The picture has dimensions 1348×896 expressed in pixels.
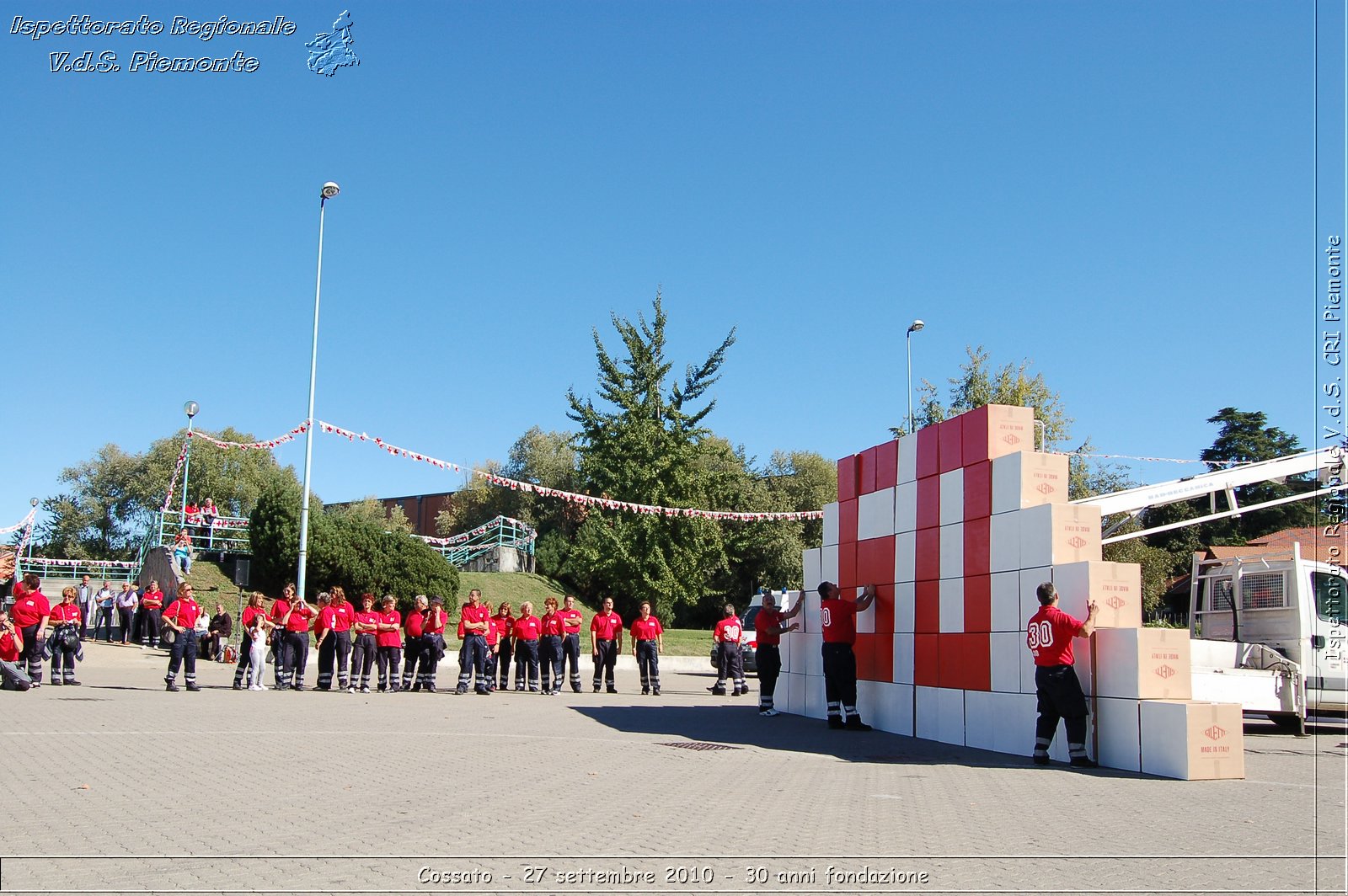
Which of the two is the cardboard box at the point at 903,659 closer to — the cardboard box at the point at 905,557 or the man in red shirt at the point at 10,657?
the cardboard box at the point at 905,557

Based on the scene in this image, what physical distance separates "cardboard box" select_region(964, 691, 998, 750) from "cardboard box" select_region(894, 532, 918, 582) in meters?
1.93

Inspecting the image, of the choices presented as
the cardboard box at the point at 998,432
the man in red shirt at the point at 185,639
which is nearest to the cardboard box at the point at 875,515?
the cardboard box at the point at 998,432

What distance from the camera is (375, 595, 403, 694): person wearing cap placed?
20.8 metres

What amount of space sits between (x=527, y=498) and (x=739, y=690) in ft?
130

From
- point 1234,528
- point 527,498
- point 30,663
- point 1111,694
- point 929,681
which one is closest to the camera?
point 1111,694

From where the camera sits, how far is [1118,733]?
10.9 m

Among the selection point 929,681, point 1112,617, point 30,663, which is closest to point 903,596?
point 929,681

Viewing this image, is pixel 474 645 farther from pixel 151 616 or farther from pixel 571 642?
pixel 151 616

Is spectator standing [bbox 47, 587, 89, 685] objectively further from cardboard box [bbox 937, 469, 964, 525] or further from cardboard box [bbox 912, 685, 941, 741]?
cardboard box [bbox 937, 469, 964, 525]

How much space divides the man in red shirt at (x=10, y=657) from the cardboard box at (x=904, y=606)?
14349 millimetres

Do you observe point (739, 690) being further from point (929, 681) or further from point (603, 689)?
point (929, 681)

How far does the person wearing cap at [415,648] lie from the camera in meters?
21.3

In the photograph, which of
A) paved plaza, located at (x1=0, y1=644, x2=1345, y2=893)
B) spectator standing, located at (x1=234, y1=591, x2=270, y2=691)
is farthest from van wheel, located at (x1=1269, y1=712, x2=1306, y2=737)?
spectator standing, located at (x1=234, y1=591, x2=270, y2=691)

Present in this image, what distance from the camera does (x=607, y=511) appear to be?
4297cm
